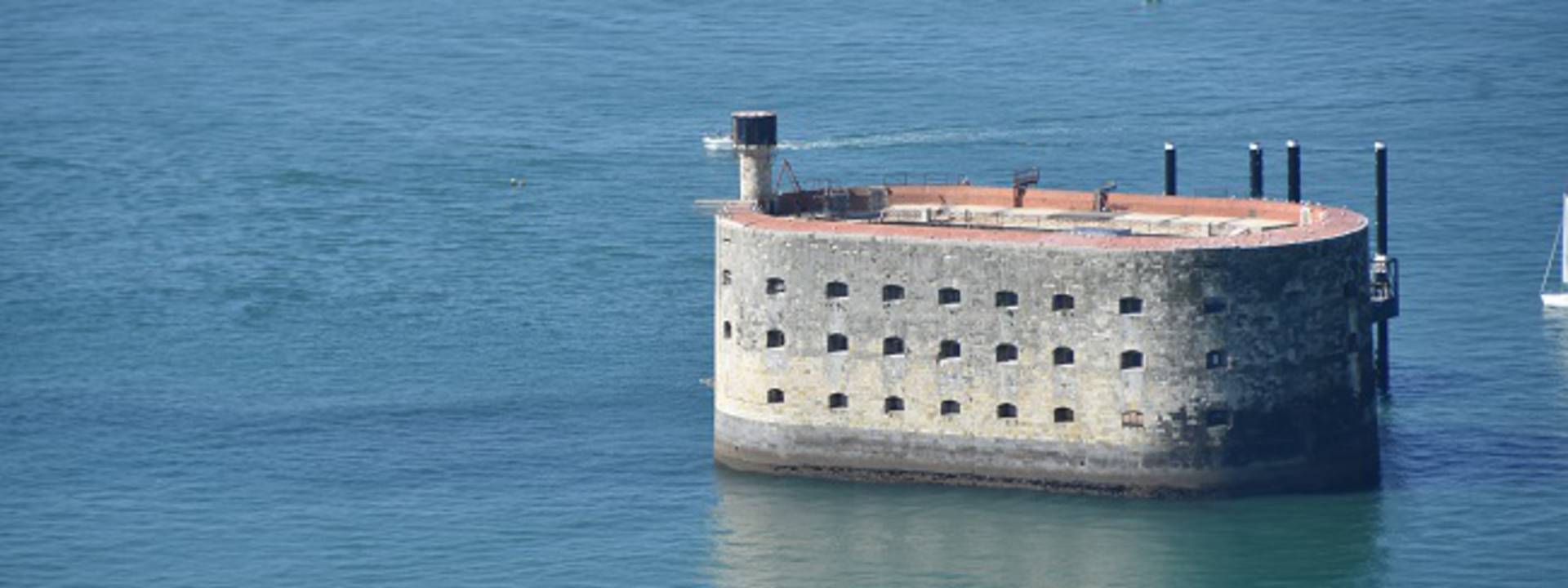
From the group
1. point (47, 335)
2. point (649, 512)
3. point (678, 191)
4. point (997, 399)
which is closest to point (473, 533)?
point (649, 512)

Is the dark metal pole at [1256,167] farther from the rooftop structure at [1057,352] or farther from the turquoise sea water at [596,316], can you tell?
the rooftop structure at [1057,352]

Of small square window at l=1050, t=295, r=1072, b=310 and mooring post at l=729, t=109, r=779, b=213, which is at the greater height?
mooring post at l=729, t=109, r=779, b=213

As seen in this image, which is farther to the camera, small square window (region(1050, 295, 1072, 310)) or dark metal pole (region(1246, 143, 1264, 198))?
dark metal pole (region(1246, 143, 1264, 198))

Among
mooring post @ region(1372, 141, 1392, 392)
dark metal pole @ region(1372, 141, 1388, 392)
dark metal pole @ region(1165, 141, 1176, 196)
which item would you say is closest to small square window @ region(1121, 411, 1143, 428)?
mooring post @ region(1372, 141, 1392, 392)

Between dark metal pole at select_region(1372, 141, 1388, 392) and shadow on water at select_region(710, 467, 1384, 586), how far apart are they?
38.9 feet

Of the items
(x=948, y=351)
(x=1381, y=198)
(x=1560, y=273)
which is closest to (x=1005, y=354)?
(x=948, y=351)

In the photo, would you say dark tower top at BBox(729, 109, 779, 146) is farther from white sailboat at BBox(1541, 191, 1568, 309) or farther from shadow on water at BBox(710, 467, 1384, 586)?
white sailboat at BBox(1541, 191, 1568, 309)

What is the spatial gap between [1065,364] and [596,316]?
34.4 meters

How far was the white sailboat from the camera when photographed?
14150cm

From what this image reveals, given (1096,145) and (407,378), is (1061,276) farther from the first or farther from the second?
(1096,145)

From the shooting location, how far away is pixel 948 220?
120 m

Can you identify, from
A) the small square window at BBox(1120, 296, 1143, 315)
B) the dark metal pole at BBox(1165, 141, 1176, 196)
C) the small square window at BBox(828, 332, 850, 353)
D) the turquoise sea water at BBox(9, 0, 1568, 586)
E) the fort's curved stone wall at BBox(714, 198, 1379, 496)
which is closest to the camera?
the small square window at BBox(1120, 296, 1143, 315)

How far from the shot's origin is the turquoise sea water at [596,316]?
111625mm

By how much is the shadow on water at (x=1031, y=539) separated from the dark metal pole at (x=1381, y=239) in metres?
11.9
